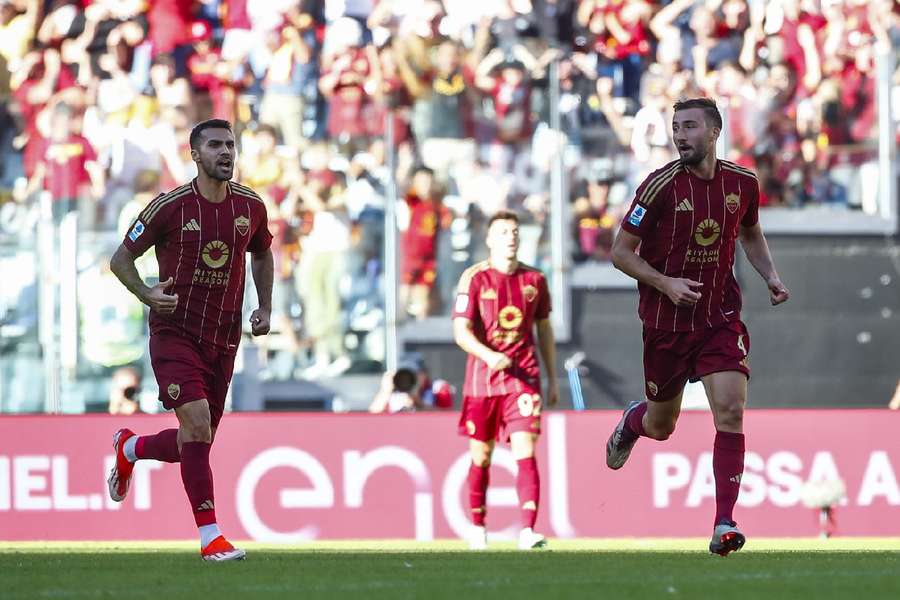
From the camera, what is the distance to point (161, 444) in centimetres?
805

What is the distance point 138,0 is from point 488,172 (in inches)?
142

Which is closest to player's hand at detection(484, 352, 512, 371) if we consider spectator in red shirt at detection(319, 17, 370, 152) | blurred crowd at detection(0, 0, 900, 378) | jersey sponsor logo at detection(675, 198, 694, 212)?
jersey sponsor logo at detection(675, 198, 694, 212)

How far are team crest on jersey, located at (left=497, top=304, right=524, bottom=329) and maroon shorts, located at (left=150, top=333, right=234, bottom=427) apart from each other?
3004mm

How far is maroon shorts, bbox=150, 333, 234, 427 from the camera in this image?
7.58 metres

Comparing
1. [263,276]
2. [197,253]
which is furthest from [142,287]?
[263,276]

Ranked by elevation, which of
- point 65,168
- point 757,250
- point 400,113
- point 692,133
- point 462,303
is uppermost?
point 400,113

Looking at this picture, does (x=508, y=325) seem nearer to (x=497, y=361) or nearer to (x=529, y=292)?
(x=529, y=292)

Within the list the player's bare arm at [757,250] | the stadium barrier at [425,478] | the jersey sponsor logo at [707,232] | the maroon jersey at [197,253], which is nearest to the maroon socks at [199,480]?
the maroon jersey at [197,253]

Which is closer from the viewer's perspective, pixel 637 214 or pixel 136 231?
pixel 637 214

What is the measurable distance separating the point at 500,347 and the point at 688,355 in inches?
122

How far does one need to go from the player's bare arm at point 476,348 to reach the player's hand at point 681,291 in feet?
9.69

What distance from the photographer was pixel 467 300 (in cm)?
1064
